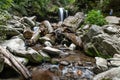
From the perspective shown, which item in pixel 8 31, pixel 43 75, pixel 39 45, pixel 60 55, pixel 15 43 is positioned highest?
pixel 8 31

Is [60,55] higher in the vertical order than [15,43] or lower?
lower

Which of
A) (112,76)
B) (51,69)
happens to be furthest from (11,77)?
(112,76)

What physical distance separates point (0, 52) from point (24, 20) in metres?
9.49

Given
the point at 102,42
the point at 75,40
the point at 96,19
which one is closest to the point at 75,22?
the point at 96,19

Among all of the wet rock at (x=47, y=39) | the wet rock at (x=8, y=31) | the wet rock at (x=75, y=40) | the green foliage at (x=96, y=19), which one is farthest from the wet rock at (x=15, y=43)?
the green foliage at (x=96, y=19)

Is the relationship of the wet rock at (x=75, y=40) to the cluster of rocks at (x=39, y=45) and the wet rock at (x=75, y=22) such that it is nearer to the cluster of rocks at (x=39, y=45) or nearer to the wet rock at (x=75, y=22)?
the cluster of rocks at (x=39, y=45)

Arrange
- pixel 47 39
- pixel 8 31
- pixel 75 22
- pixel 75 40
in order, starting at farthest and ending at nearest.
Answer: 1. pixel 75 22
2. pixel 47 39
3. pixel 75 40
4. pixel 8 31

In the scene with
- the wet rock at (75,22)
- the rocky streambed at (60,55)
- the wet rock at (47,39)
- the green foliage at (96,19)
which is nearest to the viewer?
the rocky streambed at (60,55)

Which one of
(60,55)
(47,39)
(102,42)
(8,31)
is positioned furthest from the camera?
(47,39)

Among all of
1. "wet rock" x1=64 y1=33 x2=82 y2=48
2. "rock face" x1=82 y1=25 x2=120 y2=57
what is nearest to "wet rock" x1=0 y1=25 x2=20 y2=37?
"wet rock" x1=64 y1=33 x2=82 y2=48

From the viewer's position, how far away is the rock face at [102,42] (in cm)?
892

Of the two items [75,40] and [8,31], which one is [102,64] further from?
[8,31]

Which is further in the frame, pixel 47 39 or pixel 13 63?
pixel 47 39

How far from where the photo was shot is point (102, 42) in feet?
30.3
